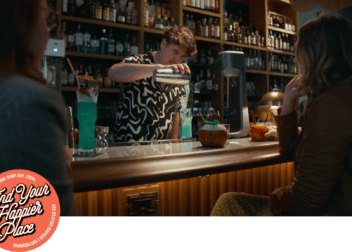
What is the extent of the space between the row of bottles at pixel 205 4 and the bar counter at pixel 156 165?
7.62 feet

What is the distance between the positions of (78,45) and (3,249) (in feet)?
7.04

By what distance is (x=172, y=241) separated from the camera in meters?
0.70

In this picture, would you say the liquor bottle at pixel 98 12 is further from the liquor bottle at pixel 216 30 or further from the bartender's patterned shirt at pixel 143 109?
the liquor bottle at pixel 216 30

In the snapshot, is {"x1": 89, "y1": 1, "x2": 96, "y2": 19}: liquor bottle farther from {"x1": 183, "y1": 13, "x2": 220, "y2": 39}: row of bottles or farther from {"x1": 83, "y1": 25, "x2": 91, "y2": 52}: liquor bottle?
{"x1": 183, "y1": 13, "x2": 220, "y2": 39}: row of bottles

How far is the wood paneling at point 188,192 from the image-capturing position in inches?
34.0

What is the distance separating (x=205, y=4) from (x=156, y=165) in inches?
108

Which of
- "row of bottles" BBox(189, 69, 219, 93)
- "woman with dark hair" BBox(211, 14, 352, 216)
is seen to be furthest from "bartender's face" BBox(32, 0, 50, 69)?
"row of bottles" BBox(189, 69, 219, 93)

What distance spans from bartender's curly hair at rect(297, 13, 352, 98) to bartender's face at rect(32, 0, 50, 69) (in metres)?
0.58

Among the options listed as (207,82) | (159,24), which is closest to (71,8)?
(159,24)

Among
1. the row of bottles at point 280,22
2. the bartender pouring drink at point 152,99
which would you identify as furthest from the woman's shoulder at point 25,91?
the row of bottles at point 280,22

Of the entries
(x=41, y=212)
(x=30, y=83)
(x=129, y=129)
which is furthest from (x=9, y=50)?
(x=129, y=129)

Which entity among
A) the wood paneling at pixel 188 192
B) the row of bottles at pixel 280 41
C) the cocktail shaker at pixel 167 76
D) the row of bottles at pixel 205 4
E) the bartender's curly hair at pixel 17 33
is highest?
the row of bottles at pixel 205 4

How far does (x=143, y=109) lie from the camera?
5.48 ft

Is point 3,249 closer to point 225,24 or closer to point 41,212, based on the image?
point 41,212
